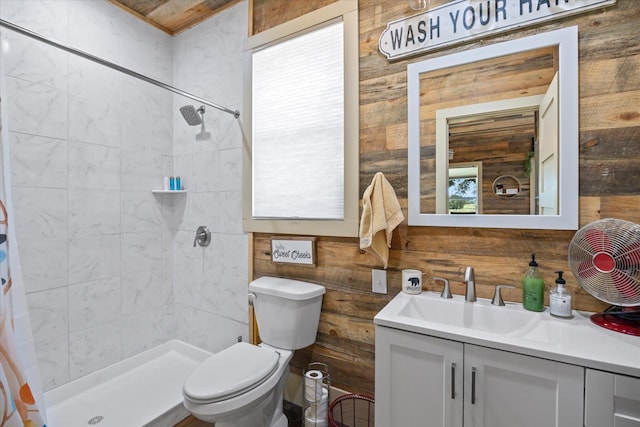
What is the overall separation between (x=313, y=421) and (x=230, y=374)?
1.73 ft

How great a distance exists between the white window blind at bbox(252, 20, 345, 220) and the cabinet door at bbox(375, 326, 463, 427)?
0.77m

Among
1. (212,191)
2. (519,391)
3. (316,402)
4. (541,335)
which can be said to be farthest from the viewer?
(212,191)

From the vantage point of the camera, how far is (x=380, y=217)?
1.40m

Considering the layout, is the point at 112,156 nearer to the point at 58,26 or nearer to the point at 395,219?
the point at 58,26

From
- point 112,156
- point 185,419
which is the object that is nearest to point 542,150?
point 185,419

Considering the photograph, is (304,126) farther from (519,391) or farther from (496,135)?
(519,391)

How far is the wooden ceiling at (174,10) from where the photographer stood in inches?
80.1

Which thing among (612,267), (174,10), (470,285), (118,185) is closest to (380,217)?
(470,285)

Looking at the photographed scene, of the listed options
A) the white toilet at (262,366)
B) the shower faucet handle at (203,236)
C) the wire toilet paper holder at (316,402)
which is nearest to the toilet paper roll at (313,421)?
the wire toilet paper holder at (316,402)

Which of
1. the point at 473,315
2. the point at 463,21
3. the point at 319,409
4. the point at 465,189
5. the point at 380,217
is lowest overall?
the point at 319,409

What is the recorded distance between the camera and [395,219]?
1412 mm

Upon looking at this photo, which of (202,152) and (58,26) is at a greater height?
(58,26)

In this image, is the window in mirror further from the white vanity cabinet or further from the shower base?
the shower base

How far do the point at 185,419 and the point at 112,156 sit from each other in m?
1.76
